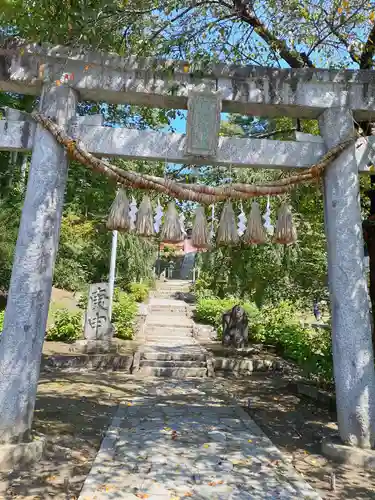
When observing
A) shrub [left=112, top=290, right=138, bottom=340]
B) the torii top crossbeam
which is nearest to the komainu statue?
shrub [left=112, top=290, right=138, bottom=340]

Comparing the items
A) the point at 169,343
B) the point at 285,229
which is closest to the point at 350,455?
the point at 285,229

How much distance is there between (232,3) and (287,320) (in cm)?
1008

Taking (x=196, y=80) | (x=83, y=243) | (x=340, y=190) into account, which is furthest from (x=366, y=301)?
(x=83, y=243)

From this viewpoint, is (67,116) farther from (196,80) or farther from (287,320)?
(287,320)

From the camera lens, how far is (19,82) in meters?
4.70

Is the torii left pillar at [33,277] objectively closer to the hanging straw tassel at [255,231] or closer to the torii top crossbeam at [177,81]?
the torii top crossbeam at [177,81]

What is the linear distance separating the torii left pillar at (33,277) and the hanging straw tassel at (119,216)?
0.58 meters

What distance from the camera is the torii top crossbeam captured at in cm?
467

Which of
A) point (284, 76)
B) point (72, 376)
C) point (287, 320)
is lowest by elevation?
point (72, 376)

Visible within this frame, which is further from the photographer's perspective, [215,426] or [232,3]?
[232,3]

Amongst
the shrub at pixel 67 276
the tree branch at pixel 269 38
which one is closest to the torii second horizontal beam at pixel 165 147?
the tree branch at pixel 269 38

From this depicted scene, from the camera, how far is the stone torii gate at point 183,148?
4230 millimetres

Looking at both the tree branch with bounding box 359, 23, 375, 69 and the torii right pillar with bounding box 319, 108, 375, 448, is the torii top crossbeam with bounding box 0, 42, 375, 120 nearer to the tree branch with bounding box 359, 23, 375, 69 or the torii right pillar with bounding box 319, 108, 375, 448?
the torii right pillar with bounding box 319, 108, 375, 448

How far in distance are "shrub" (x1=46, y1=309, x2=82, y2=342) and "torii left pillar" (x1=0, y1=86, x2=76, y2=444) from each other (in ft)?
29.6
